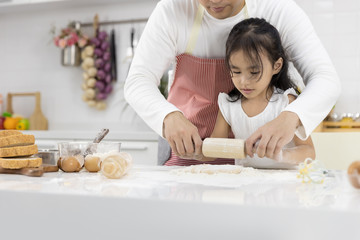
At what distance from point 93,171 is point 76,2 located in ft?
8.05

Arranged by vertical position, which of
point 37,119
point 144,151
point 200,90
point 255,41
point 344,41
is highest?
point 344,41

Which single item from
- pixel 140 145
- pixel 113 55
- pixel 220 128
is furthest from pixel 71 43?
pixel 220 128

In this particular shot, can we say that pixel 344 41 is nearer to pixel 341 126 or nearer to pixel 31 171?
pixel 341 126

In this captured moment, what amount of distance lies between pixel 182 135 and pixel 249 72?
0.36 meters

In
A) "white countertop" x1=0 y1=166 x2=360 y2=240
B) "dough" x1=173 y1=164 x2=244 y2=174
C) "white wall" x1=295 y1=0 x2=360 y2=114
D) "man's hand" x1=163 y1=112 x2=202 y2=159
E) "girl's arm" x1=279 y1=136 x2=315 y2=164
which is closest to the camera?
"white countertop" x1=0 y1=166 x2=360 y2=240

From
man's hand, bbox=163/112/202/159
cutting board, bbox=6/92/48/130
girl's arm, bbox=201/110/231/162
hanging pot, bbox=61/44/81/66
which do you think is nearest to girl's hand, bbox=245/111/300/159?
man's hand, bbox=163/112/202/159

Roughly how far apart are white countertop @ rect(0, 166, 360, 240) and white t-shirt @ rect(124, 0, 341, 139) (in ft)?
1.67

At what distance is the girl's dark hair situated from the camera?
1.33m

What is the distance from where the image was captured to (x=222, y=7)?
130 centimetres

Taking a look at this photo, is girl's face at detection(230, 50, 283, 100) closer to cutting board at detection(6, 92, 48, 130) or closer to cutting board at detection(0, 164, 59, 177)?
cutting board at detection(0, 164, 59, 177)

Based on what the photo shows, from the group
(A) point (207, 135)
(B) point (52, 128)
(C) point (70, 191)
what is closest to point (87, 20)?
(B) point (52, 128)

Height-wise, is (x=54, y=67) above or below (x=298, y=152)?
above

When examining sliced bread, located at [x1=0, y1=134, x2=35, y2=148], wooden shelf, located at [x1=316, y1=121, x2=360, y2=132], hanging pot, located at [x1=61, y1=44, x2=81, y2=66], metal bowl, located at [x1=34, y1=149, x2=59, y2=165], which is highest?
hanging pot, located at [x1=61, y1=44, x2=81, y2=66]

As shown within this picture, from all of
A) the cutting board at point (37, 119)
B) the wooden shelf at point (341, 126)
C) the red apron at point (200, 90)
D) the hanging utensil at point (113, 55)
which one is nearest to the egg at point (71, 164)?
the red apron at point (200, 90)
